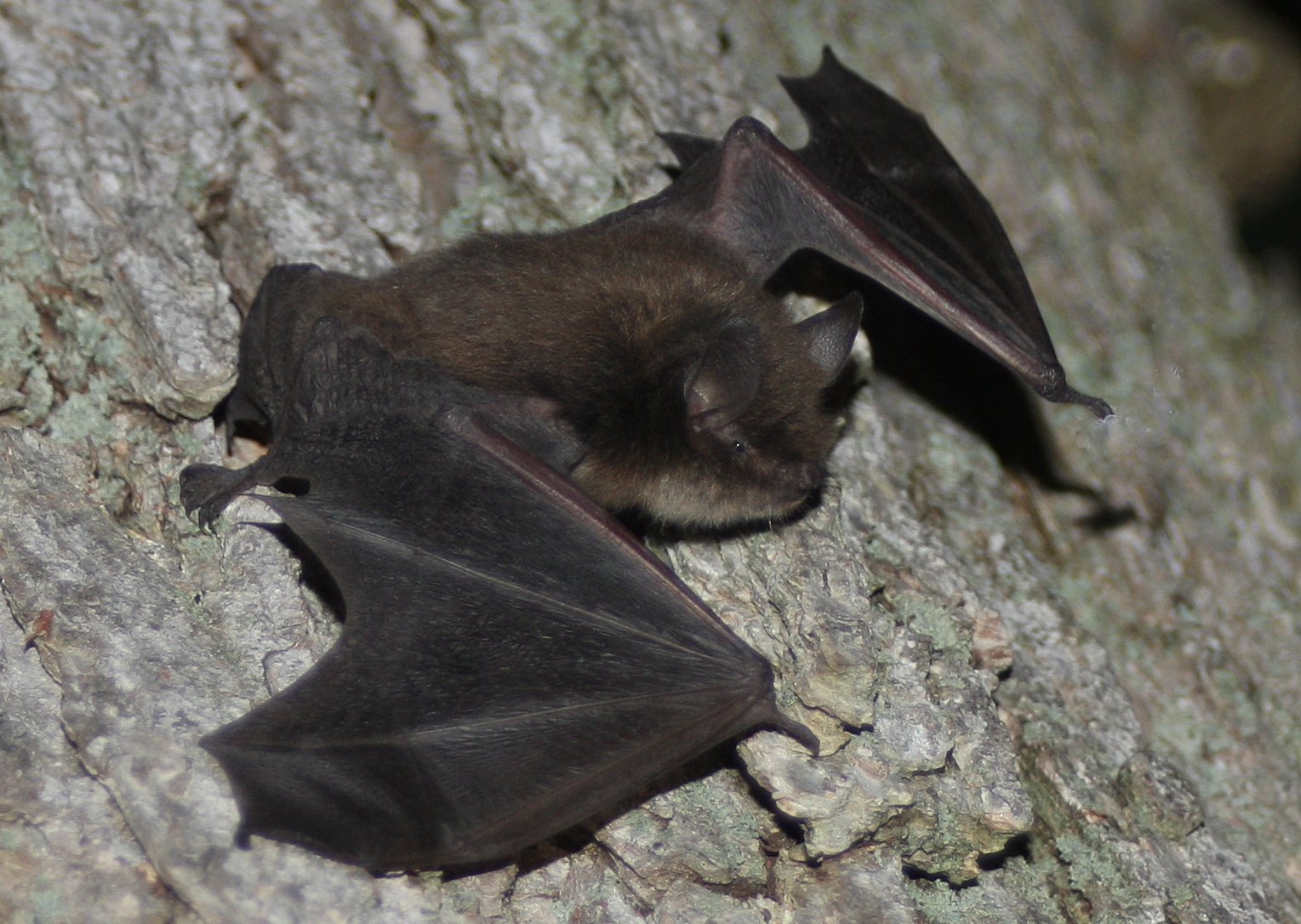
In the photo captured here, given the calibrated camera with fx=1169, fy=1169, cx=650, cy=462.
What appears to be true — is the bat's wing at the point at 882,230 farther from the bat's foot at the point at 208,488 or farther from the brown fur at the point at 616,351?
the bat's foot at the point at 208,488

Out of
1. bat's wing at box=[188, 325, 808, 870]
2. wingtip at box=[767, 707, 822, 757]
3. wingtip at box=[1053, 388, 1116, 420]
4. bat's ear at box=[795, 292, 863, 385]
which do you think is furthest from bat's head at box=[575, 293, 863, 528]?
wingtip at box=[1053, 388, 1116, 420]

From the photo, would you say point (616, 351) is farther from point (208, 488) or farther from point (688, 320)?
point (208, 488)

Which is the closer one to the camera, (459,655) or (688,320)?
(459,655)

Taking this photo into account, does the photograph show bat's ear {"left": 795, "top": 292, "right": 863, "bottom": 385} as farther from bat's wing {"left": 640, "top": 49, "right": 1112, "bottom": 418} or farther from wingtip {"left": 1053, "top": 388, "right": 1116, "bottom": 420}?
wingtip {"left": 1053, "top": 388, "right": 1116, "bottom": 420}

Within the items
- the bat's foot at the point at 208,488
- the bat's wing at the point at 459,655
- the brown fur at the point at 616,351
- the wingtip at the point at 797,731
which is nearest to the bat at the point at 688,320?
the brown fur at the point at 616,351

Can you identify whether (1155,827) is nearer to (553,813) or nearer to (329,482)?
(553,813)

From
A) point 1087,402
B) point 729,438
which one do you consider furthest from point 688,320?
point 1087,402

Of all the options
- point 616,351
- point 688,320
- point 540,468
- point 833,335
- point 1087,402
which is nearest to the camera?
point 540,468
